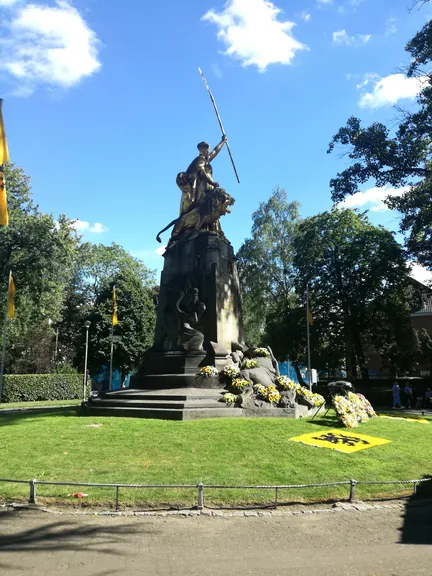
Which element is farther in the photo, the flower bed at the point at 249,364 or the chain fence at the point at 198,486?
the flower bed at the point at 249,364

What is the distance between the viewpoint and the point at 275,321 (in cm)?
3709

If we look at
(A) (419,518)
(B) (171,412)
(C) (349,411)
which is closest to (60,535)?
(A) (419,518)

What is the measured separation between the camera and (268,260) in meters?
42.7

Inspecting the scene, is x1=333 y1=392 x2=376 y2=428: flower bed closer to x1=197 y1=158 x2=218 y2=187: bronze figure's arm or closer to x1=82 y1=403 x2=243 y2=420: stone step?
x1=82 y1=403 x2=243 y2=420: stone step

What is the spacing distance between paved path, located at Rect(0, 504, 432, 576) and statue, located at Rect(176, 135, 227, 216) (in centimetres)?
1618

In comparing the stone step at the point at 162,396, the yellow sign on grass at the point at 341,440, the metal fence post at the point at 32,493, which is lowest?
the metal fence post at the point at 32,493

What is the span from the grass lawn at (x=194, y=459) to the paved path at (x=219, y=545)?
84cm

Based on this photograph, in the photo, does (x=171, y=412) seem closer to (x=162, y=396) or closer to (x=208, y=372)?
(x=162, y=396)

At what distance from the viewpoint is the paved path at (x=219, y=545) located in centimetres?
510

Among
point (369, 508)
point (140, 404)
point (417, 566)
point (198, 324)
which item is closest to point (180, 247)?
point (198, 324)

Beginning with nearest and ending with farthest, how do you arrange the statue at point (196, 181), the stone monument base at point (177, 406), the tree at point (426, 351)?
1. the stone monument base at point (177, 406)
2. the statue at point (196, 181)
3. the tree at point (426, 351)

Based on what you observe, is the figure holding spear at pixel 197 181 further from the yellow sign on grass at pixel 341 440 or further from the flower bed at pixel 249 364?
the yellow sign on grass at pixel 341 440

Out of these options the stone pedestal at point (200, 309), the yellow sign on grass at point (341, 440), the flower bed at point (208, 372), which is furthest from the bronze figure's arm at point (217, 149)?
the yellow sign on grass at point (341, 440)

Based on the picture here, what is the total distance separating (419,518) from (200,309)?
40.6 ft
